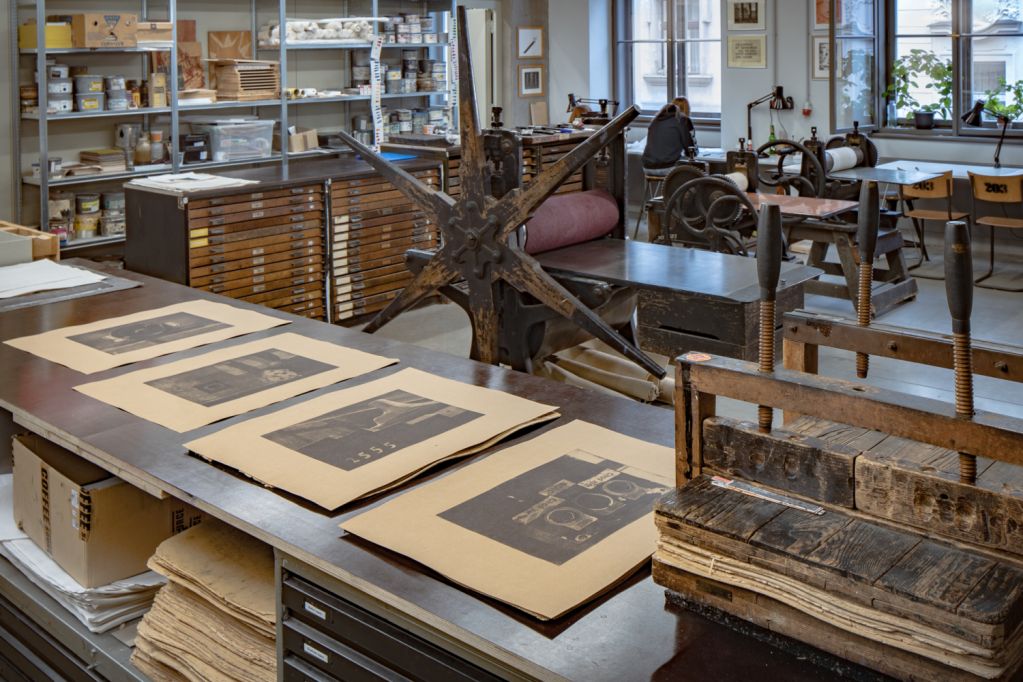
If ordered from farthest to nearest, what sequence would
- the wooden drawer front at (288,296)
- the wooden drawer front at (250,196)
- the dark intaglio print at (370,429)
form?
the wooden drawer front at (288,296)
the wooden drawer front at (250,196)
the dark intaglio print at (370,429)

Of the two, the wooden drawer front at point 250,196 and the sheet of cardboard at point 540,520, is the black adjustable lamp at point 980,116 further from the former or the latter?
the sheet of cardboard at point 540,520

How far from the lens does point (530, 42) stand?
37.7 feet

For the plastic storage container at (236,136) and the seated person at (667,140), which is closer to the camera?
the plastic storage container at (236,136)

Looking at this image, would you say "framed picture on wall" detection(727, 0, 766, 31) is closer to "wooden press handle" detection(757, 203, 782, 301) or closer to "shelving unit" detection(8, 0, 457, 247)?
"shelving unit" detection(8, 0, 457, 247)

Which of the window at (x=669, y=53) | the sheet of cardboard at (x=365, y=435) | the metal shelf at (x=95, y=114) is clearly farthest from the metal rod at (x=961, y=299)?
the window at (x=669, y=53)

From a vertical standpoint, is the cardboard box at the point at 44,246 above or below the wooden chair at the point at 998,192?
below

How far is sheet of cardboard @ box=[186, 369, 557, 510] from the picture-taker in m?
2.19

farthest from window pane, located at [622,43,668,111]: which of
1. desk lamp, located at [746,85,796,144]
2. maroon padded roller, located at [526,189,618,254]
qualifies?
maroon padded roller, located at [526,189,618,254]

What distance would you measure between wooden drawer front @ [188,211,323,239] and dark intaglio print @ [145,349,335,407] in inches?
102

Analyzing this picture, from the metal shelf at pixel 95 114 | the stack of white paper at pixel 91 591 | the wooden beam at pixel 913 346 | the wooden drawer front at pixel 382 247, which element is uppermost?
the metal shelf at pixel 95 114

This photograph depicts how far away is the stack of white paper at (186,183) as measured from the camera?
5.44 meters

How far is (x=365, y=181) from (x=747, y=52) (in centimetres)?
515

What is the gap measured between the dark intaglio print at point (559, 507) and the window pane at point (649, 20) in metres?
9.74

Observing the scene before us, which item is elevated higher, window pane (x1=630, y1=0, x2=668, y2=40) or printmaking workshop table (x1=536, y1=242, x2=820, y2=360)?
window pane (x1=630, y1=0, x2=668, y2=40)
